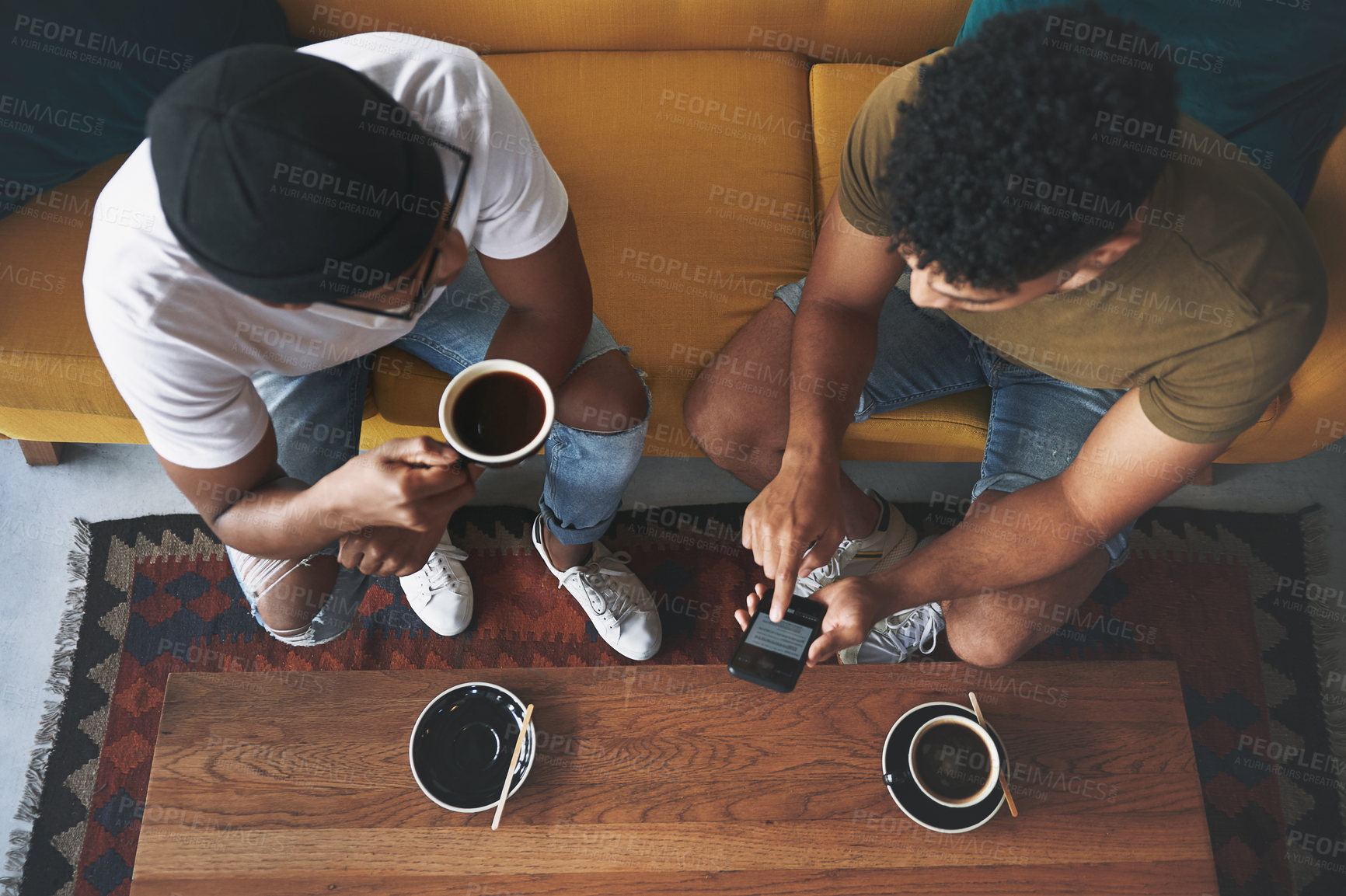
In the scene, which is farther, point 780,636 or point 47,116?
point 47,116

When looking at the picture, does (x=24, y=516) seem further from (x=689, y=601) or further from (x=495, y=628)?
(x=689, y=601)

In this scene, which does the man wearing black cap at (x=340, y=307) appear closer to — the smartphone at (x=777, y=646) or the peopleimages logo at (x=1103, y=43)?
the smartphone at (x=777, y=646)

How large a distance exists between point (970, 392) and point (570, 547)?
910 mm

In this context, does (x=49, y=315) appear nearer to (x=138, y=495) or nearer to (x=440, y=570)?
(x=138, y=495)

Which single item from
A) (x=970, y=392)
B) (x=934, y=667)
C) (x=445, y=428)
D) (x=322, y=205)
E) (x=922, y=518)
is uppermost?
(x=322, y=205)

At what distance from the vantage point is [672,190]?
5.43ft

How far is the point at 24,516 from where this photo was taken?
6.27ft

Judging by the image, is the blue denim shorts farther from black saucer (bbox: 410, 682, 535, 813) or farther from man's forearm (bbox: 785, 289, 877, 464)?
black saucer (bbox: 410, 682, 535, 813)

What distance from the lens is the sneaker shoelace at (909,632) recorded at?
176 centimetres

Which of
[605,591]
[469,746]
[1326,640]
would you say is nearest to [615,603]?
[605,591]

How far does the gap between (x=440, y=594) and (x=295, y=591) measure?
0.37 m

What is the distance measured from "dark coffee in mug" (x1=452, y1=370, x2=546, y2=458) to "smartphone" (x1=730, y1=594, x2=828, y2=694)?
482 mm

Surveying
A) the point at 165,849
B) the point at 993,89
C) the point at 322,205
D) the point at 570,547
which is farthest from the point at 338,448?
the point at 993,89

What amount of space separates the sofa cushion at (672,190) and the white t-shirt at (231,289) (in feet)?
1.29
